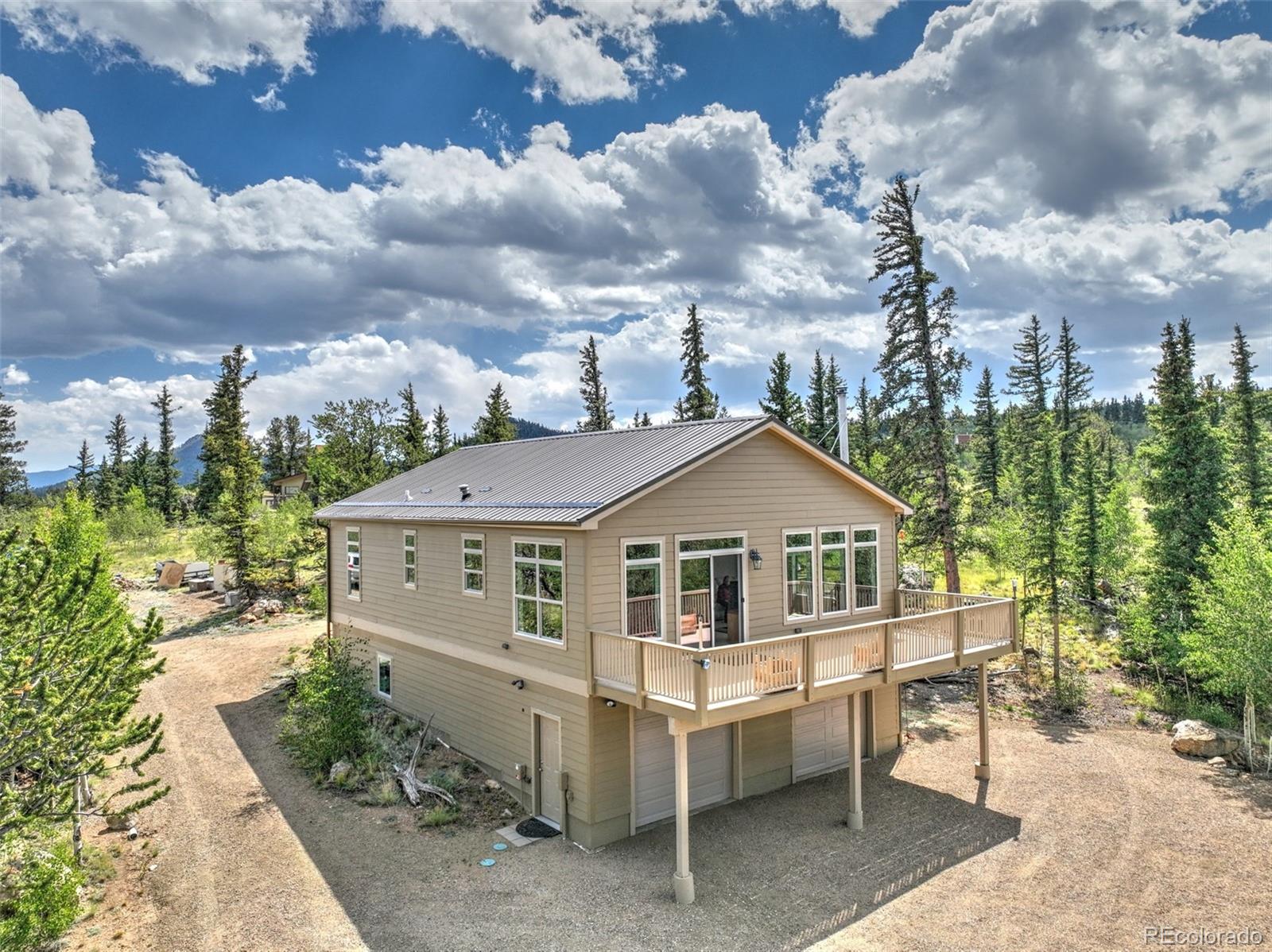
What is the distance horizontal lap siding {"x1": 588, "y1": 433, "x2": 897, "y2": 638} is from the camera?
11.3m

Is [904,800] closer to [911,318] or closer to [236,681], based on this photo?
[911,318]

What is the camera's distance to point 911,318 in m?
20.6

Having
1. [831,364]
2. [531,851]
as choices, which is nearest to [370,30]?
[531,851]

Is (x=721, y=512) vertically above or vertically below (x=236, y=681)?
above

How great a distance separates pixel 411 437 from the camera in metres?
47.7

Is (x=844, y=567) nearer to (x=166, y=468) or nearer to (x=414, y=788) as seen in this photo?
(x=414, y=788)

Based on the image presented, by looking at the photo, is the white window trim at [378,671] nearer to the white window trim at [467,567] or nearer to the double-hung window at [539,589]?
the white window trim at [467,567]

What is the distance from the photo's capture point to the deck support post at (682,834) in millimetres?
9758

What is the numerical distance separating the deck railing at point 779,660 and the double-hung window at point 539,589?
1.08 m

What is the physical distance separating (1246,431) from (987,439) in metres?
12.9

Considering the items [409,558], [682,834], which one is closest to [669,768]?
[682,834]

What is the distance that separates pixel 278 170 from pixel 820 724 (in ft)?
58.9

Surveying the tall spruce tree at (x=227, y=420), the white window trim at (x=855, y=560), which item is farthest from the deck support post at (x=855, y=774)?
the tall spruce tree at (x=227, y=420)

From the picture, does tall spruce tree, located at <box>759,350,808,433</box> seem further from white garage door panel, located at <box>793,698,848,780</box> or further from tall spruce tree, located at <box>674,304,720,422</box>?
white garage door panel, located at <box>793,698,848,780</box>
